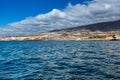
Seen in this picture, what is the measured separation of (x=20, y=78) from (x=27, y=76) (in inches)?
59.3

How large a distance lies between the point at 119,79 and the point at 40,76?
35.6 ft

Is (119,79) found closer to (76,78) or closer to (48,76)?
(76,78)

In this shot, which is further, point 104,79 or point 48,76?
point 48,76

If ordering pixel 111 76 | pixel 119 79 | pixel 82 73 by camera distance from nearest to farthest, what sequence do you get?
pixel 119 79
pixel 111 76
pixel 82 73

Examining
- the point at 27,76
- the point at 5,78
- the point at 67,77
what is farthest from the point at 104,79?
the point at 5,78

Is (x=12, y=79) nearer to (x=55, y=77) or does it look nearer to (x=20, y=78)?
(x=20, y=78)

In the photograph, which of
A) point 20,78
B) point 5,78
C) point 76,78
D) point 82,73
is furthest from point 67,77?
point 5,78

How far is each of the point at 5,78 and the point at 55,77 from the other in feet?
22.7

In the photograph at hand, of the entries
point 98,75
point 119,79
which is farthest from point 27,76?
point 119,79

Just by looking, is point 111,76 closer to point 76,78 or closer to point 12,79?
point 76,78

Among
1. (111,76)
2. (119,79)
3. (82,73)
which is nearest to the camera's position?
(119,79)

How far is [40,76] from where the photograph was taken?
34.6 metres

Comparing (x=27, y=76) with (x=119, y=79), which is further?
(x=27, y=76)

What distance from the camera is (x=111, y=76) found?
3291cm
